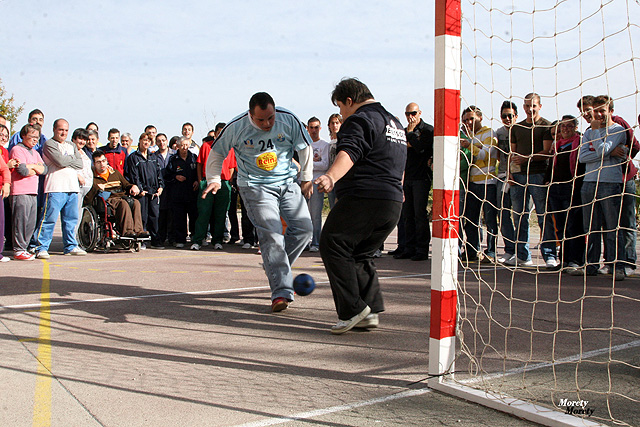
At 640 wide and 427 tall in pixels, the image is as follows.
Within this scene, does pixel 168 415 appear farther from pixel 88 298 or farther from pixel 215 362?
pixel 88 298

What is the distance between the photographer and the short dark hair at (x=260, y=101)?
6.43 metres

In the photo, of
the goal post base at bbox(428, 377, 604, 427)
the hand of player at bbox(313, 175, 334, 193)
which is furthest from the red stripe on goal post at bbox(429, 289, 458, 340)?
the hand of player at bbox(313, 175, 334, 193)

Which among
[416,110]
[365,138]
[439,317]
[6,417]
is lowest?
[6,417]

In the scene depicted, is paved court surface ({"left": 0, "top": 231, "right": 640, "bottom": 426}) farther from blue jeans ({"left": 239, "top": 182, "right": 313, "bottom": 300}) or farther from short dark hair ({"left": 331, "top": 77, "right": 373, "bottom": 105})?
short dark hair ({"left": 331, "top": 77, "right": 373, "bottom": 105})

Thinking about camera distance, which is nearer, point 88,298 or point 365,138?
point 365,138

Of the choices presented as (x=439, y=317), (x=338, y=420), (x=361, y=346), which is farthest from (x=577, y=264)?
(x=338, y=420)

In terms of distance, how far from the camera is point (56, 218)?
1160cm

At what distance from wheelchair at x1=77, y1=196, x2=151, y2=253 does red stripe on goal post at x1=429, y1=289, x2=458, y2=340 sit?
9.34m

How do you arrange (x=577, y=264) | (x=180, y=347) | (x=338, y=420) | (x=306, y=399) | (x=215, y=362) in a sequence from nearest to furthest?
(x=338, y=420) → (x=306, y=399) → (x=215, y=362) → (x=180, y=347) → (x=577, y=264)

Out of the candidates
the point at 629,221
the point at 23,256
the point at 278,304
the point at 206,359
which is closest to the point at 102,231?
the point at 23,256

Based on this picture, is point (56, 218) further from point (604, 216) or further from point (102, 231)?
point (604, 216)

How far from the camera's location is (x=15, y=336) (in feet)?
17.4

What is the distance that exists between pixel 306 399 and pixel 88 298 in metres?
4.13

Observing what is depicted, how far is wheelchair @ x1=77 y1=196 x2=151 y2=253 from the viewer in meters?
12.3
